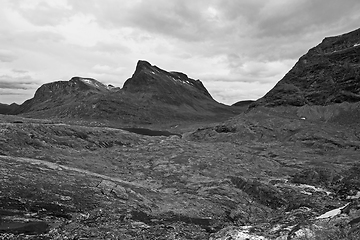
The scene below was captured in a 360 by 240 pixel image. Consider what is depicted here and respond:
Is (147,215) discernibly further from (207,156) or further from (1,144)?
(207,156)

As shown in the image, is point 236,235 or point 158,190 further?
point 158,190

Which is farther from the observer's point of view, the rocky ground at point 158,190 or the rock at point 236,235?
the rocky ground at point 158,190

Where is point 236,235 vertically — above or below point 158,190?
above

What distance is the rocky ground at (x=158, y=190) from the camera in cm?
2786

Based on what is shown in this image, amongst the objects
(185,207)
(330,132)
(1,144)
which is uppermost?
(330,132)

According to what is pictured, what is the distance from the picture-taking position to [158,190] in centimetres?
5494

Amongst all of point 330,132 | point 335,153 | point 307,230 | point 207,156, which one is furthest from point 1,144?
point 330,132

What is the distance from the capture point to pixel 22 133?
7756cm

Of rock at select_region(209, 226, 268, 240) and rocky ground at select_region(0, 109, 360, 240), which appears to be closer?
rock at select_region(209, 226, 268, 240)

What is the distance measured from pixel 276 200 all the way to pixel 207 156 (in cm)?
4529

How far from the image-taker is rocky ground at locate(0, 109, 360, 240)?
2786 centimetres

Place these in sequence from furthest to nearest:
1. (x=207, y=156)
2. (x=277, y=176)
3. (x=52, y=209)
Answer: (x=207, y=156) → (x=277, y=176) → (x=52, y=209)

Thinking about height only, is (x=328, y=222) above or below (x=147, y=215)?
above

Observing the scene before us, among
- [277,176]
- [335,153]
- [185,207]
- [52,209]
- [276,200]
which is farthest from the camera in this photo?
[335,153]
